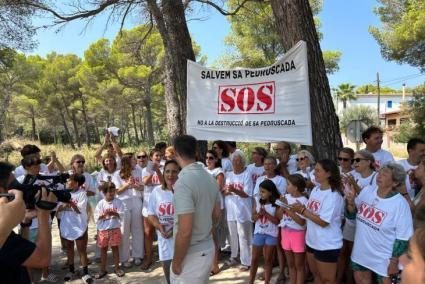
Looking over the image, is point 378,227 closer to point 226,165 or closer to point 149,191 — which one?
point 226,165

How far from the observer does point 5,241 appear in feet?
6.11

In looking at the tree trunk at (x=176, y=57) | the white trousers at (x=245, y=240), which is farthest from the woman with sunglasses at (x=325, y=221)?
the tree trunk at (x=176, y=57)

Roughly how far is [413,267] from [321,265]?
98.5 inches

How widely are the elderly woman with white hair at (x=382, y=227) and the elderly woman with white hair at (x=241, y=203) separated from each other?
1897mm

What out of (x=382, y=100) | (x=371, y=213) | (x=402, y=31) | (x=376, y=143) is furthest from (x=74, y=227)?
(x=382, y=100)

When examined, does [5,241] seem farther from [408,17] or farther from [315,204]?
[408,17]

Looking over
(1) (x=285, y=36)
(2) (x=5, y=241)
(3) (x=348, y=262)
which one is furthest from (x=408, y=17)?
(2) (x=5, y=241)

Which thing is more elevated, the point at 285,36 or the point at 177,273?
the point at 285,36

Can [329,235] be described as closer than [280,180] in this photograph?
Yes

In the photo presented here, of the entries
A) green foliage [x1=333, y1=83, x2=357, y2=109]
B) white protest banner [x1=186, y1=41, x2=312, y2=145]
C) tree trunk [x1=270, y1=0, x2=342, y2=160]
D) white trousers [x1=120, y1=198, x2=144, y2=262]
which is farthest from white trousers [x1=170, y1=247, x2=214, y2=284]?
green foliage [x1=333, y1=83, x2=357, y2=109]

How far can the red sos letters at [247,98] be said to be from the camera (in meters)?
4.84

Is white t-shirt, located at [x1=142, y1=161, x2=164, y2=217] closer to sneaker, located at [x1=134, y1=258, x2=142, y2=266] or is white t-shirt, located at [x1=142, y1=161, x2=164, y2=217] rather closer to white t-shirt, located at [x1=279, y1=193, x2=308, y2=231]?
sneaker, located at [x1=134, y1=258, x2=142, y2=266]

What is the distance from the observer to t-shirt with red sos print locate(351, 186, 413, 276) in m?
3.15

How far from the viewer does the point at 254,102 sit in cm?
496
